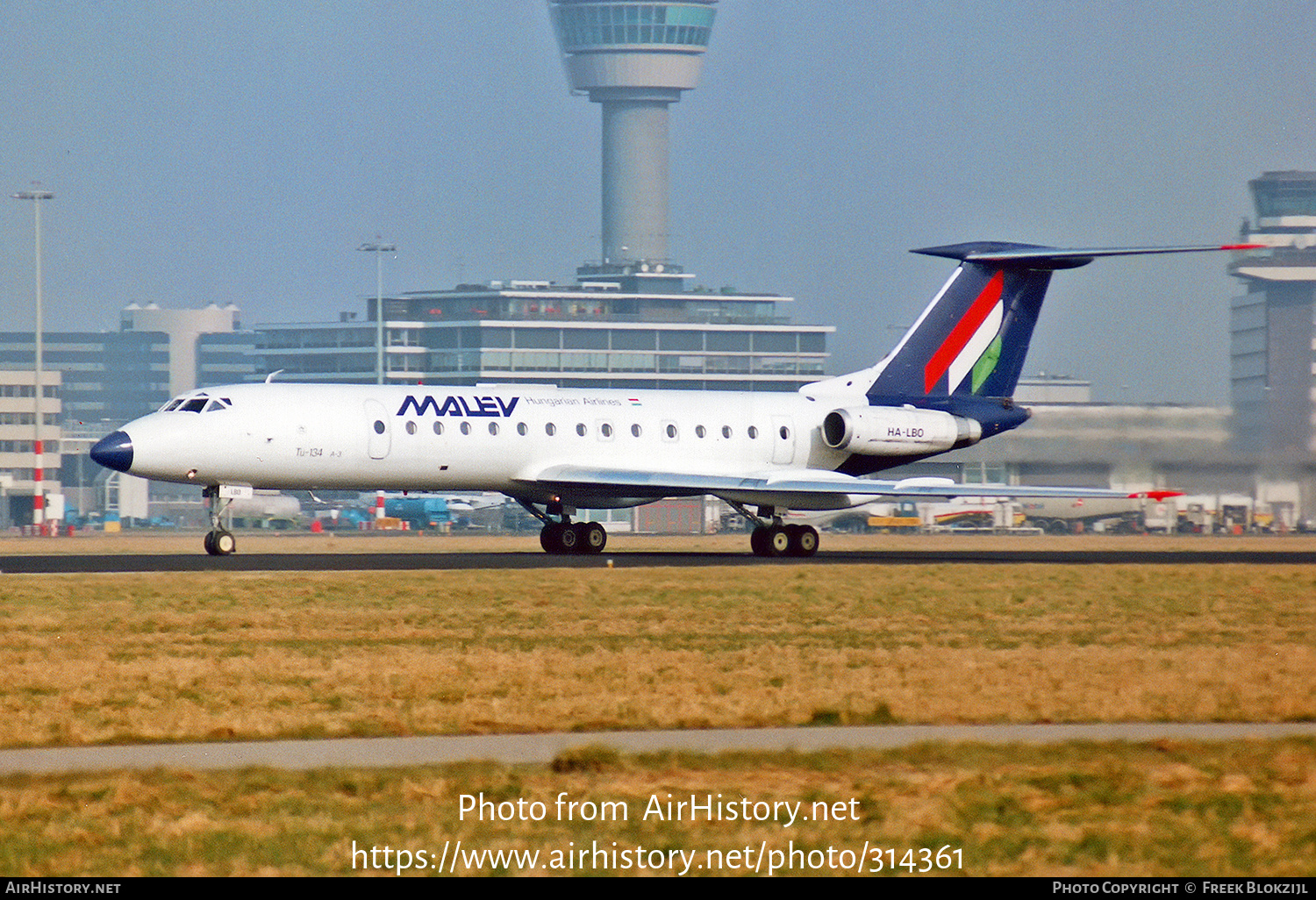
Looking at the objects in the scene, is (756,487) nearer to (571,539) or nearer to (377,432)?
(571,539)

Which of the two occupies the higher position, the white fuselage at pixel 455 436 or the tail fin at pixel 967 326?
the tail fin at pixel 967 326

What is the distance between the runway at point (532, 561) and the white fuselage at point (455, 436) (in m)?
1.70

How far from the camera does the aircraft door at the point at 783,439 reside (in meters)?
41.5

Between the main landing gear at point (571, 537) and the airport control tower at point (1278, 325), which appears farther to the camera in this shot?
the airport control tower at point (1278, 325)

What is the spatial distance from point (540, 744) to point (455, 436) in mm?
23652

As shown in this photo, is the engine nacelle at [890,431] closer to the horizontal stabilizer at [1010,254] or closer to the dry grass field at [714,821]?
the horizontal stabilizer at [1010,254]

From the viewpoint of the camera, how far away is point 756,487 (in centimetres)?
3816

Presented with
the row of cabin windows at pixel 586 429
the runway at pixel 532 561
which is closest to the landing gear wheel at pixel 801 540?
the runway at pixel 532 561

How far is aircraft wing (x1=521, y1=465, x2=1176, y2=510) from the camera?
37.8 m

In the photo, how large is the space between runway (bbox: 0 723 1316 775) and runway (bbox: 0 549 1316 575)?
1857 centimetres

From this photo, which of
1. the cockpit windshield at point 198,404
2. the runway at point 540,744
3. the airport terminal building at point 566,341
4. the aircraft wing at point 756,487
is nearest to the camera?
the runway at point 540,744

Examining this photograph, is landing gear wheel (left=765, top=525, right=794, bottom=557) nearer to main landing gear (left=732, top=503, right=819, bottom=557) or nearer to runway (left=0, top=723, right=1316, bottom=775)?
main landing gear (left=732, top=503, right=819, bottom=557)
